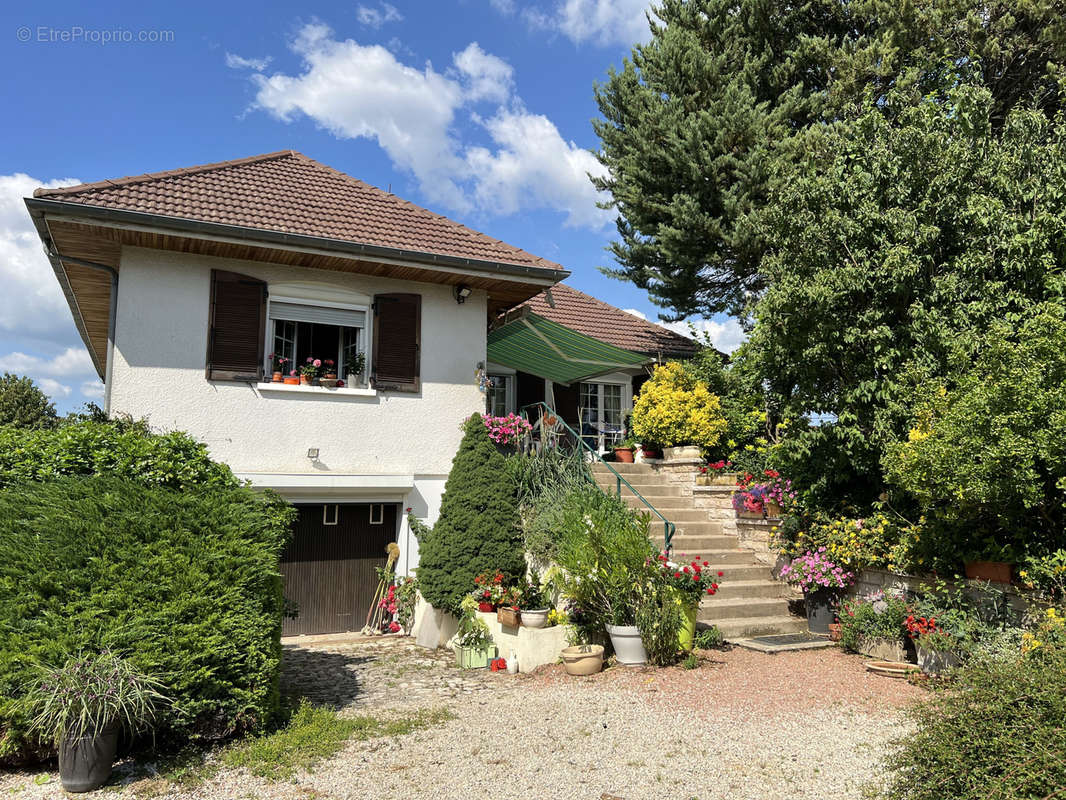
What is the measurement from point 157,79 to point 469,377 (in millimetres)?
6404

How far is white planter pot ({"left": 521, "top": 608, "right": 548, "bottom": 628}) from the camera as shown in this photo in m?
8.98

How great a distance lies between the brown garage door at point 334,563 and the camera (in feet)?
36.3

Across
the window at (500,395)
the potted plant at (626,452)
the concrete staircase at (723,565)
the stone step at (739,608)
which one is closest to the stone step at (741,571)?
the concrete staircase at (723,565)

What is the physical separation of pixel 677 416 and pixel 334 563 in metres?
7.43

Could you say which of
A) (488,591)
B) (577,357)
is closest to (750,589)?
(488,591)

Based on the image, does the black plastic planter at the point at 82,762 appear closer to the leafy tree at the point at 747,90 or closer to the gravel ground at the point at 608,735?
the gravel ground at the point at 608,735

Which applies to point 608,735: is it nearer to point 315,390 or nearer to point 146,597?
point 146,597

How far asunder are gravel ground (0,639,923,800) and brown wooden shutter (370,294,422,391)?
4.39 metres

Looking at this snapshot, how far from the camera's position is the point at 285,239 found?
10.1m

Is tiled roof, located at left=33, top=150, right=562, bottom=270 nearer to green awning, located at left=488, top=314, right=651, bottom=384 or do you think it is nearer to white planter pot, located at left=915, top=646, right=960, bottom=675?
green awning, located at left=488, top=314, right=651, bottom=384

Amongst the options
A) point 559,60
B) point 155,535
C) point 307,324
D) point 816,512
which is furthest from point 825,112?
point 155,535

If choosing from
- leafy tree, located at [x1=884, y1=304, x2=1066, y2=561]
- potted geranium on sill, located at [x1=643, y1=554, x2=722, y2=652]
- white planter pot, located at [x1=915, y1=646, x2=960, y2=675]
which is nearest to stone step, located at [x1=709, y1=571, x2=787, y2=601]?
potted geranium on sill, located at [x1=643, y1=554, x2=722, y2=652]

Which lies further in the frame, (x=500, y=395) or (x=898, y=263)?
(x=500, y=395)

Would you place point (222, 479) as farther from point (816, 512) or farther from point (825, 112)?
point (825, 112)
